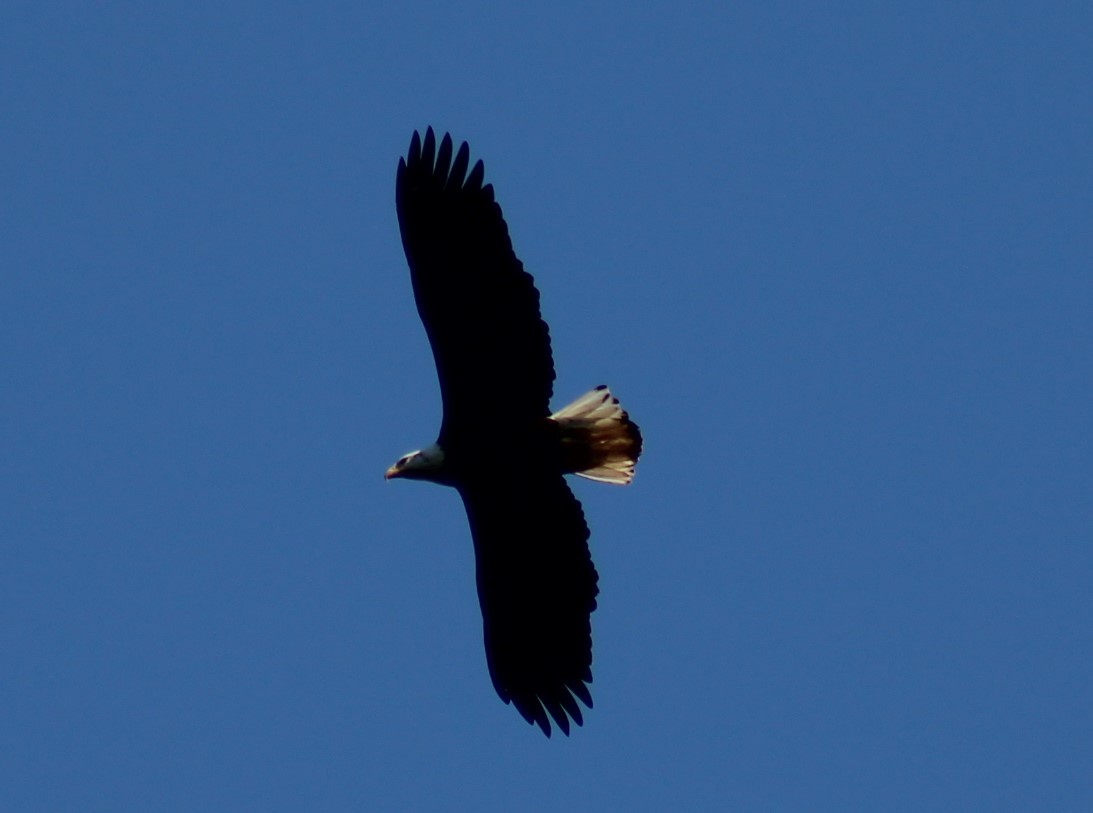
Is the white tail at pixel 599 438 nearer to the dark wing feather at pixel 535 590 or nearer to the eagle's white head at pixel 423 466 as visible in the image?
the dark wing feather at pixel 535 590

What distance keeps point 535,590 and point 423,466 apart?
44.6 inches

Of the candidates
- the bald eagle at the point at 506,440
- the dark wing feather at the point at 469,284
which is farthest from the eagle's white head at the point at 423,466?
the dark wing feather at the point at 469,284

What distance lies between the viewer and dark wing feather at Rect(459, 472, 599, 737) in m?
12.9

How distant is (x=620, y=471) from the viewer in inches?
513

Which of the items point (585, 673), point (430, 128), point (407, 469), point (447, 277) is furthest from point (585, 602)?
point (430, 128)

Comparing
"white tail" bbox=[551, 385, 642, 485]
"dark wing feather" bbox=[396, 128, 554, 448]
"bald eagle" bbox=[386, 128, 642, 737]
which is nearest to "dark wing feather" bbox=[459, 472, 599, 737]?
"bald eagle" bbox=[386, 128, 642, 737]

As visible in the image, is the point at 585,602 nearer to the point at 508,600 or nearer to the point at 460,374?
the point at 508,600

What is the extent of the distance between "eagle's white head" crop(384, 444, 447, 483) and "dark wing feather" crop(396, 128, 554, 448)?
1.95ft

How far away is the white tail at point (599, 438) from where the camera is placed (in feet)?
42.1

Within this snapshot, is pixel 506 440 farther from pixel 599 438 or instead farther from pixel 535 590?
pixel 535 590

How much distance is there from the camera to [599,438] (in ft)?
42.4

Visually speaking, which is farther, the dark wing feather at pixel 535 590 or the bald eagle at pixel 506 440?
the dark wing feather at pixel 535 590

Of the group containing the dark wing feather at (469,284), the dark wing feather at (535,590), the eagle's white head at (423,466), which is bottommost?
the dark wing feather at (535,590)

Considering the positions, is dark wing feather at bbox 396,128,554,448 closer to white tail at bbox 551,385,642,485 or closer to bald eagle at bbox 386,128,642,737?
bald eagle at bbox 386,128,642,737
